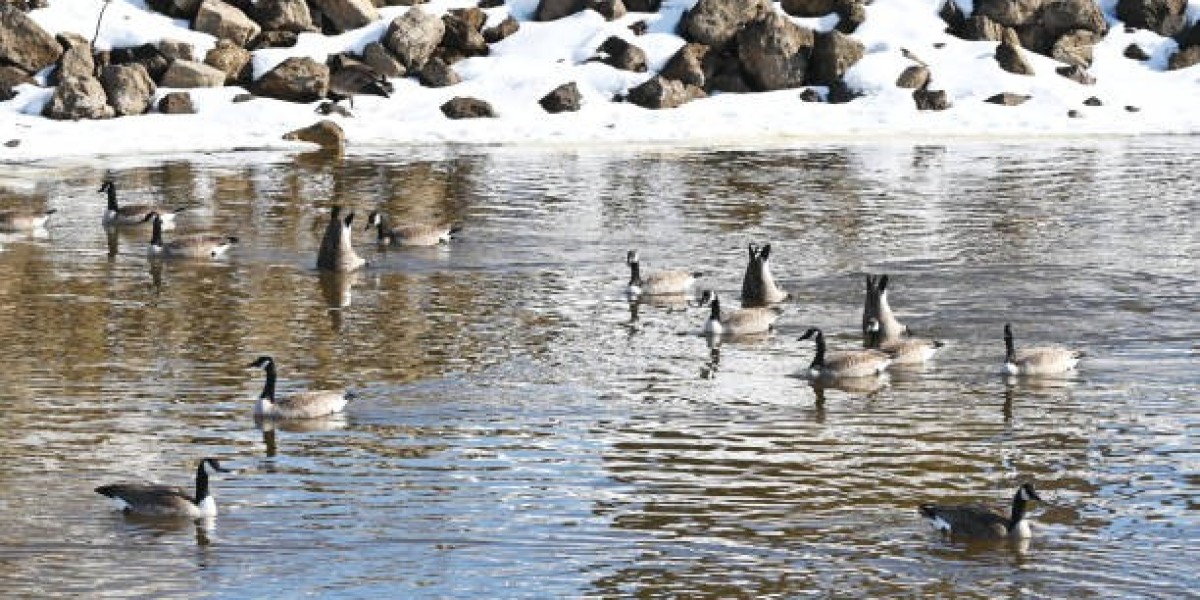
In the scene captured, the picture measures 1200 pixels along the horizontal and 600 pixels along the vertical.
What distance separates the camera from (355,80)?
2323 inches

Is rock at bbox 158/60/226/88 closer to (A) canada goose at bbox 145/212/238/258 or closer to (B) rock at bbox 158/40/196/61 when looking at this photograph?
(B) rock at bbox 158/40/196/61

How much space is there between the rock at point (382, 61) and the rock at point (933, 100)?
14938 millimetres

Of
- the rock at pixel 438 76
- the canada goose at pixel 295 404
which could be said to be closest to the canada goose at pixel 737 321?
the canada goose at pixel 295 404

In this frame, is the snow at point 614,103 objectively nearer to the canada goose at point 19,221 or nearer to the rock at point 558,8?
the rock at point 558,8

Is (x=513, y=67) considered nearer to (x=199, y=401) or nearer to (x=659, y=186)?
(x=659, y=186)

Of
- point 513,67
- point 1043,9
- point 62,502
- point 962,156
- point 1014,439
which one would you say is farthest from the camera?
point 1043,9

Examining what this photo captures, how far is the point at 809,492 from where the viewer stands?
20.0 metres

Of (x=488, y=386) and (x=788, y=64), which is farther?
(x=788, y=64)

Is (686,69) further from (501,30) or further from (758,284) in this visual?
(758,284)

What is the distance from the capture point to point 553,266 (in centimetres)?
3453

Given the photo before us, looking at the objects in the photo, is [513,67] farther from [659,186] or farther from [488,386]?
[488,386]

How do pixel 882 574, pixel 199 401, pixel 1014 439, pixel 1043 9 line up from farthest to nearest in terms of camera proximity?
pixel 1043 9 < pixel 199 401 < pixel 1014 439 < pixel 882 574

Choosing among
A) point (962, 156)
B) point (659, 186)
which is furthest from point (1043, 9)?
point (659, 186)

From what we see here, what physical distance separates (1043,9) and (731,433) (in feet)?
150
